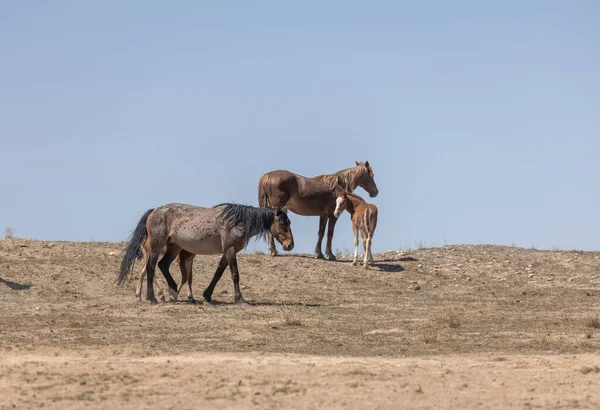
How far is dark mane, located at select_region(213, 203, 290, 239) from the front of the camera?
2153 cm

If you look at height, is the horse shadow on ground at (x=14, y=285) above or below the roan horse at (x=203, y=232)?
below

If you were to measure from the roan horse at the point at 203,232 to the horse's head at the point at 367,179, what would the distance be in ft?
35.5

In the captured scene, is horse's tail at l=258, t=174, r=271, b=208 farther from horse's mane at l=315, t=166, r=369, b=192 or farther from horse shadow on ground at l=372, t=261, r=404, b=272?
horse shadow on ground at l=372, t=261, r=404, b=272

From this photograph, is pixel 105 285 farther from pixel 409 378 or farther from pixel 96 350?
pixel 409 378

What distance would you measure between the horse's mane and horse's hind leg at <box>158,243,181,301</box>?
9893 millimetres

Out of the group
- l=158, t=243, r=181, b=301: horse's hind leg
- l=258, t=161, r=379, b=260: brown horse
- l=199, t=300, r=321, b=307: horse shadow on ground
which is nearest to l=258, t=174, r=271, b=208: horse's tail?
l=258, t=161, r=379, b=260: brown horse

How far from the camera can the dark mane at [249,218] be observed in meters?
21.5

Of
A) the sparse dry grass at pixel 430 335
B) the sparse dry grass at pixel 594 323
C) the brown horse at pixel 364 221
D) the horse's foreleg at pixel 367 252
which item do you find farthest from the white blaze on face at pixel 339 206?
the sparse dry grass at pixel 430 335

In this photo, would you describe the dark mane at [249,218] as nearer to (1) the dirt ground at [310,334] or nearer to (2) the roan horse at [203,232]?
(2) the roan horse at [203,232]

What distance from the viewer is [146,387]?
1248cm

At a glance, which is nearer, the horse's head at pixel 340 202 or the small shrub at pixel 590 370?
the small shrub at pixel 590 370

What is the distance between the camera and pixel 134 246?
21.8 metres

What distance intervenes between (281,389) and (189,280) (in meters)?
9.64

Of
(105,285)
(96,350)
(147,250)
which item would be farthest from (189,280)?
(96,350)
